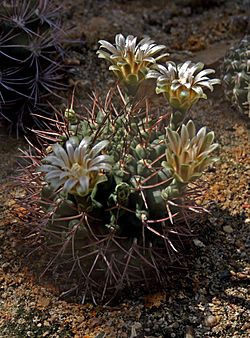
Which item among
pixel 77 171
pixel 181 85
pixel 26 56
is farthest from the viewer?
pixel 26 56

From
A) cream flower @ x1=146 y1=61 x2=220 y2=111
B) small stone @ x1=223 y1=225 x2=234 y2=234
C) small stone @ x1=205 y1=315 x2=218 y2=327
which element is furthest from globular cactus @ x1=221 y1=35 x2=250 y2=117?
small stone @ x1=205 y1=315 x2=218 y2=327

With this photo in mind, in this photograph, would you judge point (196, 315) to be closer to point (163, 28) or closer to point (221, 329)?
point (221, 329)

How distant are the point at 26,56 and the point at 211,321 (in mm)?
1514

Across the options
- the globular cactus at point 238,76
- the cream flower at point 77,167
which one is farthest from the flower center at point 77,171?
the globular cactus at point 238,76

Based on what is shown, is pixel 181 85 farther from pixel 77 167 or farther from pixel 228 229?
pixel 228 229

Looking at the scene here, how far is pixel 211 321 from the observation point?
6.68 feet

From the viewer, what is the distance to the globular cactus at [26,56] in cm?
279

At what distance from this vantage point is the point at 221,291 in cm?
215

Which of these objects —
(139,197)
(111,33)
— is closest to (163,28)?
(111,33)

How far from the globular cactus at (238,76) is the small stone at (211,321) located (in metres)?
1.20

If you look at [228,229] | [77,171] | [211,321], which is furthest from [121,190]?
[228,229]

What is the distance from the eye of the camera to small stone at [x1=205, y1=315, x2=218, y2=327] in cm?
203

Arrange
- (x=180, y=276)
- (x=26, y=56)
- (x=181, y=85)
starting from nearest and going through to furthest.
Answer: (x=181, y=85) < (x=180, y=276) < (x=26, y=56)

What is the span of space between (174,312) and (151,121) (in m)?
0.67
